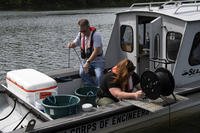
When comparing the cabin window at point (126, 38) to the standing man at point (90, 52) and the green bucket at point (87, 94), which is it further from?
the green bucket at point (87, 94)

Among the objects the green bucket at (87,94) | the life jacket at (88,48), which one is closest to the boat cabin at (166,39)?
the life jacket at (88,48)

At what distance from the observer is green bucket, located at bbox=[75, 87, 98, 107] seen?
6863 millimetres

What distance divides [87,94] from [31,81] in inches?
48.2

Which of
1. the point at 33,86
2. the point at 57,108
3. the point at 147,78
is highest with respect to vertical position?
the point at 147,78

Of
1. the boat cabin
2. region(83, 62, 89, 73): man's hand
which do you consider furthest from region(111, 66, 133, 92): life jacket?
region(83, 62, 89, 73): man's hand

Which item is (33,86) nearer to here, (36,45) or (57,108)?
(57,108)

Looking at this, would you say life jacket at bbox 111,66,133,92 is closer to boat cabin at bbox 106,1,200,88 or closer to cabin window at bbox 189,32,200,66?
boat cabin at bbox 106,1,200,88

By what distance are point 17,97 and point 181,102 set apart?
115 inches

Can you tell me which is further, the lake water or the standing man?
the lake water

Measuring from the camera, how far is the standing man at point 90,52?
745 centimetres

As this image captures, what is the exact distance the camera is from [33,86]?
20.8 feet

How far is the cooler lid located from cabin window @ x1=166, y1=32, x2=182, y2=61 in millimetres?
2204

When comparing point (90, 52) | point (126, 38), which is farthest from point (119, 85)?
point (126, 38)

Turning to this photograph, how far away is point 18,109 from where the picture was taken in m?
6.87
